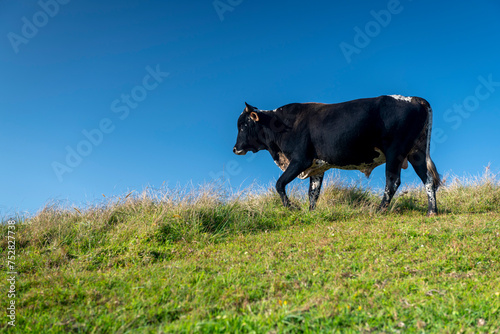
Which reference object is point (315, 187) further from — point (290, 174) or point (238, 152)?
point (238, 152)

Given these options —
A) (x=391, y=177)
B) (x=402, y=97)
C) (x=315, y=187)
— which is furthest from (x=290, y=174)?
(x=402, y=97)

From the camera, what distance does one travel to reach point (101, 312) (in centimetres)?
470

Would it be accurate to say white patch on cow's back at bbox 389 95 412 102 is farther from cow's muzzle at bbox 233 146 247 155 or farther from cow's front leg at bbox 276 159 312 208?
cow's muzzle at bbox 233 146 247 155

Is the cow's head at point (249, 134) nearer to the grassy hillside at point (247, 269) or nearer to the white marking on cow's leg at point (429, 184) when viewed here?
the grassy hillside at point (247, 269)

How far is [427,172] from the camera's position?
35.0 ft

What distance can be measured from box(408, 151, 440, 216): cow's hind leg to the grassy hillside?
50 cm

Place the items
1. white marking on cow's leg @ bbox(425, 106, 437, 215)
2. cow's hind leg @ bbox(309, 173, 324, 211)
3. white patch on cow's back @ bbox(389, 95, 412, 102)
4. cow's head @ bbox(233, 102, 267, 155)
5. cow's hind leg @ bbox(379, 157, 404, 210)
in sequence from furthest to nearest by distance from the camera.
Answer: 1. cow's head @ bbox(233, 102, 267, 155)
2. cow's hind leg @ bbox(309, 173, 324, 211)
3. white marking on cow's leg @ bbox(425, 106, 437, 215)
4. white patch on cow's back @ bbox(389, 95, 412, 102)
5. cow's hind leg @ bbox(379, 157, 404, 210)

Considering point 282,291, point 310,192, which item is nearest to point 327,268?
point 282,291

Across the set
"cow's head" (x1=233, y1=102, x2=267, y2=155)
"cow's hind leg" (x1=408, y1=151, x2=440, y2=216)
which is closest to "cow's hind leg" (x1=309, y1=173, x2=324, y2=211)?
"cow's head" (x1=233, y1=102, x2=267, y2=155)

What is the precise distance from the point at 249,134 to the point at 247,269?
282 inches

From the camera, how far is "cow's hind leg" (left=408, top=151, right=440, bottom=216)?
1048 cm

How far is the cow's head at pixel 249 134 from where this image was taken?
12.5m

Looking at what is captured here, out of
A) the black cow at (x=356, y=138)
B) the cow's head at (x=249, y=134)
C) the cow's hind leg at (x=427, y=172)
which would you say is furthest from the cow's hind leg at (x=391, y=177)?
the cow's head at (x=249, y=134)

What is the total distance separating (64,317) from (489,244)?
649 cm
